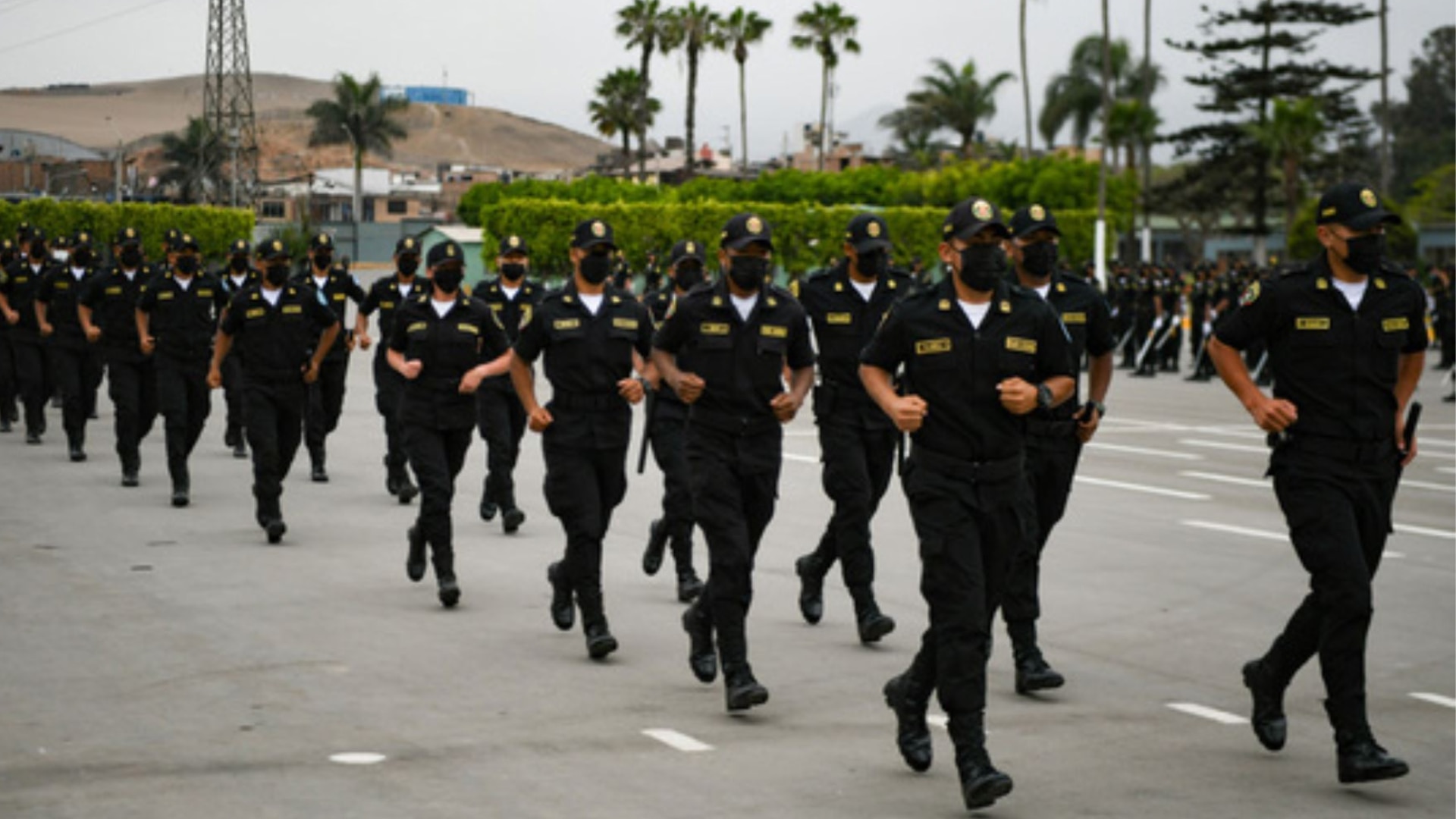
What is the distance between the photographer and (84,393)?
68.4 feet

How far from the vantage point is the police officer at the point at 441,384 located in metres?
11.6

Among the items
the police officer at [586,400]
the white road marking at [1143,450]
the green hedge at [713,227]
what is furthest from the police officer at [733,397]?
the green hedge at [713,227]

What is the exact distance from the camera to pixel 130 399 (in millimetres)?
17703

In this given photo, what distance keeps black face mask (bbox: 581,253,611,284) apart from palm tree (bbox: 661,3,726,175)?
90.5 metres

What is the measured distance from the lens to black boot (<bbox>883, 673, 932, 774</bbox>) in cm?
775

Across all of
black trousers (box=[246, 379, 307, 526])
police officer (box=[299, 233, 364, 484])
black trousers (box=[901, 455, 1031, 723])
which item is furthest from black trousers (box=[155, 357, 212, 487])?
black trousers (box=[901, 455, 1031, 723])

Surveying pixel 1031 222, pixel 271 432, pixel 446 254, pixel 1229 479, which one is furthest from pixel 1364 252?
pixel 1229 479

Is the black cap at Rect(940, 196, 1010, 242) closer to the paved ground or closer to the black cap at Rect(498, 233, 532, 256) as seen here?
the paved ground

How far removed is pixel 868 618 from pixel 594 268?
7.47 feet

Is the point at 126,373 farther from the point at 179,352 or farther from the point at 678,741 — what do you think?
the point at 678,741

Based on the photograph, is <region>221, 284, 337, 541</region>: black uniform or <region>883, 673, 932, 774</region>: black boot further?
<region>221, 284, 337, 541</region>: black uniform

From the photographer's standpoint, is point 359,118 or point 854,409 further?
point 359,118

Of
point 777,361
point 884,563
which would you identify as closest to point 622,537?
point 884,563

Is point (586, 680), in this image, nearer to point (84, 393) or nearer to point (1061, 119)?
point (84, 393)
